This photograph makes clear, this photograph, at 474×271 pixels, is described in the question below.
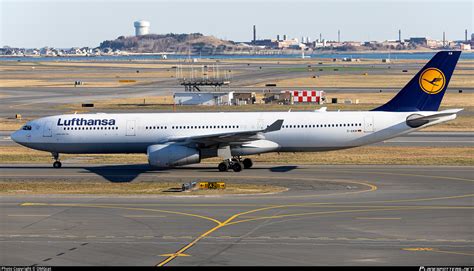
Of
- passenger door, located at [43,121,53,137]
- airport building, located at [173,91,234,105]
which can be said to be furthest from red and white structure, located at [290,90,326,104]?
passenger door, located at [43,121,53,137]

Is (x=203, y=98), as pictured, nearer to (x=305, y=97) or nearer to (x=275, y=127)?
(x=305, y=97)

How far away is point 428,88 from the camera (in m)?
59.0

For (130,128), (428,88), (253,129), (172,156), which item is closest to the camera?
(172,156)

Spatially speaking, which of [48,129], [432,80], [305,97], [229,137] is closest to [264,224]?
[229,137]

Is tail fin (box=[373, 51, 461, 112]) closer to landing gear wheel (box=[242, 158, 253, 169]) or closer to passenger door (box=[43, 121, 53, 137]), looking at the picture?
landing gear wheel (box=[242, 158, 253, 169])

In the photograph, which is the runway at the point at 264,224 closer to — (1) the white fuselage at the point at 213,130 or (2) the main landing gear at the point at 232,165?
(2) the main landing gear at the point at 232,165

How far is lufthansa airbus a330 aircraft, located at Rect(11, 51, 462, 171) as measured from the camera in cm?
5769

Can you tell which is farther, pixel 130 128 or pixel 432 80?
pixel 130 128

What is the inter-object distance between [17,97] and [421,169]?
91669 millimetres

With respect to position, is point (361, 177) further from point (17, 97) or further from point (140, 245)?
point (17, 97)

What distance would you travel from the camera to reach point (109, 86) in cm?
16450

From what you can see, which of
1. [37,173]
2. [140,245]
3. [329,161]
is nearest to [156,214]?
[140,245]

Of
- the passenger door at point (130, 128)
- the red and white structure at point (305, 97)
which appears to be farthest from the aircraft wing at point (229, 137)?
the red and white structure at point (305, 97)

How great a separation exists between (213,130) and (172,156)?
4.05m
